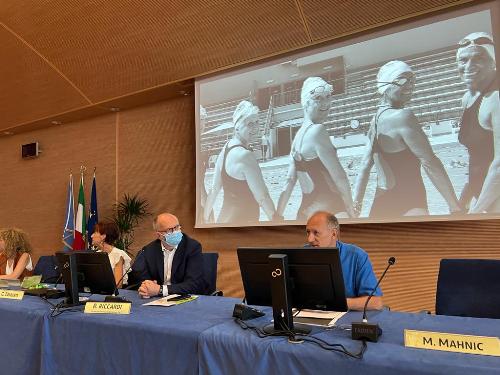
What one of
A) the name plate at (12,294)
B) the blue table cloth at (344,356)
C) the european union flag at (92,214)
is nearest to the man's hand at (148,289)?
the name plate at (12,294)

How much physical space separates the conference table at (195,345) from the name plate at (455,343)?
3cm

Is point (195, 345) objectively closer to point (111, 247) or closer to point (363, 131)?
point (111, 247)

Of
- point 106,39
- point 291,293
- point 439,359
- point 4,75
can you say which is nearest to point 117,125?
point 106,39

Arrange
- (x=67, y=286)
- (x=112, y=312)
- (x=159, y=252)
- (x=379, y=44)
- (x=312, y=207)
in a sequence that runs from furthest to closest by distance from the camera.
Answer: (x=312, y=207) → (x=379, y=44) → (x=159, y=252) → (x=67, y=286) → (x=112, y=312)

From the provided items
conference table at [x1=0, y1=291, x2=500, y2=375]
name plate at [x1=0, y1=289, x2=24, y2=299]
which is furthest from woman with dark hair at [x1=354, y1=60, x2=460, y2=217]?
name plate at [x1=0, y1=289, x2=24, y2=299]

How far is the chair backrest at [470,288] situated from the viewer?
216 cm

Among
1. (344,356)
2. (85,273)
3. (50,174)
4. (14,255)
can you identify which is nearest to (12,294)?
(85,273)

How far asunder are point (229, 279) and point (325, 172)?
5.60ft

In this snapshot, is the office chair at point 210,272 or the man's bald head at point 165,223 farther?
the office chair at point 210,272

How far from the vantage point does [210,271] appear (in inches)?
124

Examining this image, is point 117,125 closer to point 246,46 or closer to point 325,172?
point 246,46

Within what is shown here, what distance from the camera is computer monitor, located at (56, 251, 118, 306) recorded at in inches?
89.4

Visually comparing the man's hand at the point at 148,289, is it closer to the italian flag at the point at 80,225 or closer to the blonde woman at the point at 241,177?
the blonde woman at the point at 241,177

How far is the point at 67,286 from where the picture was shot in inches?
89.1
